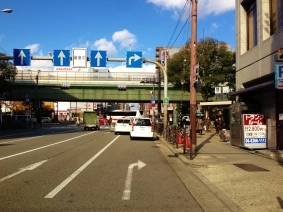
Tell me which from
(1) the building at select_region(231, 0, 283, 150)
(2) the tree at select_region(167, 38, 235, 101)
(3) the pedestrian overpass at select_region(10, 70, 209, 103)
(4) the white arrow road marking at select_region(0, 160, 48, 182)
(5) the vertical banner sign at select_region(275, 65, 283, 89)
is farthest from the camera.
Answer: (3) the pedestrian overpass at select_region(10, 70, 209, 103)

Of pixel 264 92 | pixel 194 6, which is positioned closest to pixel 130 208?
pixel 194 6

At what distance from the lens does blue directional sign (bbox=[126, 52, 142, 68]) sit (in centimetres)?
2694

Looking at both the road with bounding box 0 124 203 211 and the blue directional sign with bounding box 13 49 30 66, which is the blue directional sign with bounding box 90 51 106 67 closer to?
the blue directional sign with bounding box 13 49 30 66

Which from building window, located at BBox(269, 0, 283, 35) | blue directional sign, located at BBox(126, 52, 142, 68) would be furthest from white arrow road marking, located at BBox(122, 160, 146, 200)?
blue directional sign, located at BBox(126, 52, 142, 68)

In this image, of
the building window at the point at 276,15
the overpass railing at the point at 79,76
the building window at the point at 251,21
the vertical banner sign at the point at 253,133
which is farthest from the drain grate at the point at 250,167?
the overpass railing at the point at 79,76

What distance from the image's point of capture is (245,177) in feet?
33.4

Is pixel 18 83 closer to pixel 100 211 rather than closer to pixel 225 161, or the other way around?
pixel 225 161

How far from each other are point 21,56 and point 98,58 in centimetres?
571

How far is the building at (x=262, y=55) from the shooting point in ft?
53.8

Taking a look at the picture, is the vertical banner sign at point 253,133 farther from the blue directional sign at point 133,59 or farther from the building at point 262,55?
the blue directional sign at point 133,59

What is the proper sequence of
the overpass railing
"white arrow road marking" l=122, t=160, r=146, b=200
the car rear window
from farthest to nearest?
the overpass railing < the car rear window < "white arrow road marking" l=122, t=160, r=146, b=200

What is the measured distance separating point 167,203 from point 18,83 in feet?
177

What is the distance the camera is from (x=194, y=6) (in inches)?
645

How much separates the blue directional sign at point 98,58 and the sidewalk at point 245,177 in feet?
43.6
